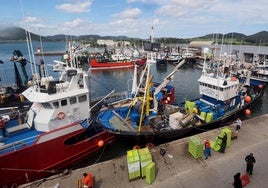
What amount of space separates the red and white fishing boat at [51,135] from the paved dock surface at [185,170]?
1.98m

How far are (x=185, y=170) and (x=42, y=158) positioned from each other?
734cm

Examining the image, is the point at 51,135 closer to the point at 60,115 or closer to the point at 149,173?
the point at 60,115

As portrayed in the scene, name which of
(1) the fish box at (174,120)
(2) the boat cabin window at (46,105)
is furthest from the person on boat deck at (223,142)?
(2) the boat cabin window at (46,105)

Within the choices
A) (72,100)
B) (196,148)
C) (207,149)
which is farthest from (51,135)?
(207,149)

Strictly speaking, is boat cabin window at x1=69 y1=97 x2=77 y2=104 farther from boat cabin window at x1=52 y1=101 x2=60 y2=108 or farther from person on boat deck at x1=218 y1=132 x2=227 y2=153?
person on boat deck at x1=218 y1=132 x2=227 y2=153

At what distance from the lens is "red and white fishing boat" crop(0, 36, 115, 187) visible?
9.34 metres

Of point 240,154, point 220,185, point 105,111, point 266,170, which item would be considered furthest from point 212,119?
point 105,111

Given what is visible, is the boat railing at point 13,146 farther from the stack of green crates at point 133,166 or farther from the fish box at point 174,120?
the fish box at point 174,120

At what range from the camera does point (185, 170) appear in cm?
859

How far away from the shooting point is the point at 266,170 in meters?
8.42

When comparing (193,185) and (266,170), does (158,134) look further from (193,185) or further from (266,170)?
(266,170)

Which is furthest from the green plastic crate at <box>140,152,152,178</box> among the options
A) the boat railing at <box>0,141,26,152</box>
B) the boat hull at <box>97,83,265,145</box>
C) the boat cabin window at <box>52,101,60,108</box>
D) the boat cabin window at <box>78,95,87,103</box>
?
the boat railing at <box>0,141,26,152</box>

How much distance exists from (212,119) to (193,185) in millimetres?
7035

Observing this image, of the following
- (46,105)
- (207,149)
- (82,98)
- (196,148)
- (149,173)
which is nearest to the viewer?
(149,173)
